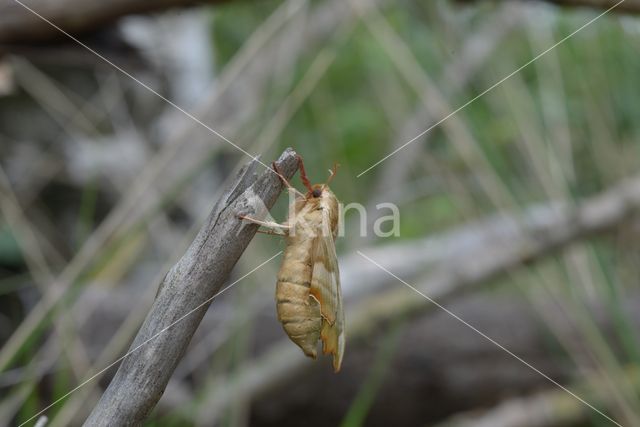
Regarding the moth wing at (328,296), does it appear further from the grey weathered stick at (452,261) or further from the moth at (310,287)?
the grey weathered stick at (452,261)

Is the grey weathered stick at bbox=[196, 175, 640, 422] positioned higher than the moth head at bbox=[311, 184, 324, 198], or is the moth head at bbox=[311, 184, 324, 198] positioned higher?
the grey weathered stick at bbox=[196, 175, 640, 422]

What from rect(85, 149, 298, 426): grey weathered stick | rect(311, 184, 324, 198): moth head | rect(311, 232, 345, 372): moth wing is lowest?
rect(85, 149, 298, 426): grey weathered stick

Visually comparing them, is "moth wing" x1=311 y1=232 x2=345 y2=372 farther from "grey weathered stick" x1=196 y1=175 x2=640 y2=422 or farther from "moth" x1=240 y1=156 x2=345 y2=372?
"grey weathered stick" x1=196 y1=175 x2=640 y2=422

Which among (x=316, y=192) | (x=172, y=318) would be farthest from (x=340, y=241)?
(x=172, y=318)

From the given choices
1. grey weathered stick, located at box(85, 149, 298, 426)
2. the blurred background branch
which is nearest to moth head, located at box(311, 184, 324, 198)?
the blurred background branch

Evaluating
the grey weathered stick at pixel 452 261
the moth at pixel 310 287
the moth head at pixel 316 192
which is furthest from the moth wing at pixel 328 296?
the grey weathered stick at pixel 452 261

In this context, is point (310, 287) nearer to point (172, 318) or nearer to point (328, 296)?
point (328, 296)

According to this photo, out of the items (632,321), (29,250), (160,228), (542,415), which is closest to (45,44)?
(29,250)
